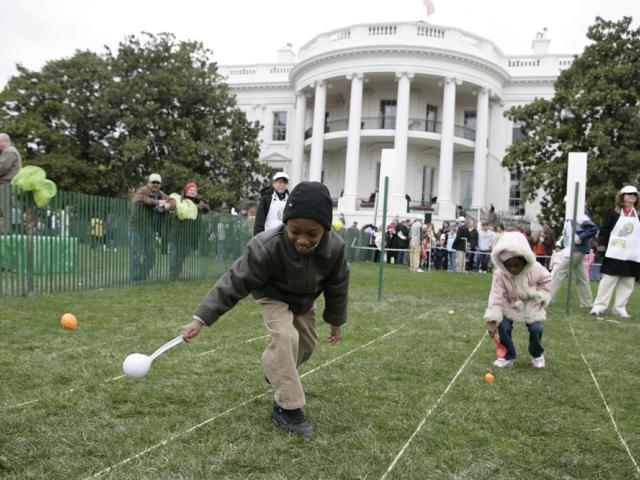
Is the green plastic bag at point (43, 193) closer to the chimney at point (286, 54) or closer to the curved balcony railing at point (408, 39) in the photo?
the curved balcony railing at point (408, 39)

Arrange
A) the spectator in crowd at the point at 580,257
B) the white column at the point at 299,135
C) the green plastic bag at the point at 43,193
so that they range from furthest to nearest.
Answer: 1. the white column at the point at 299,135
2. the spectator in crowd at the point at 580,257
3. the green plastic bag at the point at 43,193

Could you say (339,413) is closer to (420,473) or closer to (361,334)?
(420,473)

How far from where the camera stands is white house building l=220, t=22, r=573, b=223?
32594 mm

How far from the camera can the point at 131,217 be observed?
10117mm

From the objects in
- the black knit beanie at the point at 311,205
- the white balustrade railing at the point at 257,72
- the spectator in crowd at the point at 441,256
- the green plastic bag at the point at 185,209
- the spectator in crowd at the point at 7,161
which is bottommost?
the spectator in crowd at the point at 441,256

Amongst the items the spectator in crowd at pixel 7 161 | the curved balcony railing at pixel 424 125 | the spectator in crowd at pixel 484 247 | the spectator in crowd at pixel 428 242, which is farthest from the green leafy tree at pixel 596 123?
the spectator in crowd at pixel 7 161

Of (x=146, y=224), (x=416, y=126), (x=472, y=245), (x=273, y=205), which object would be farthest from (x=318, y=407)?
(x=416, y=126)

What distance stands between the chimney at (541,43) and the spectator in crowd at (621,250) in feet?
105

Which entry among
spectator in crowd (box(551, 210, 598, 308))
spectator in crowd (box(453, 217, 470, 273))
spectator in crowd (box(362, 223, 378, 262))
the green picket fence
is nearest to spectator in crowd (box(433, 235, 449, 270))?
spectator in crowd (box(453, 217, 470, 273))

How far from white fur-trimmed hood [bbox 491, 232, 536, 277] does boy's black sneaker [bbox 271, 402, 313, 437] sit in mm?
2453

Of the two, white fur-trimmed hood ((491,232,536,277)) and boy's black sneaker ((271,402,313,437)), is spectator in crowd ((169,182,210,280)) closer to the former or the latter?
white fur-trimmed hood ((491,232,536,277))

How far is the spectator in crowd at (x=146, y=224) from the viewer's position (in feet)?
33.6

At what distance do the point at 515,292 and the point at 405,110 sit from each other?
1118 inches

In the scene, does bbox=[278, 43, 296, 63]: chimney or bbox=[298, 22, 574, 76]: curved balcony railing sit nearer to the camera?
bbox=[298, 22, 574, 76]: curved balcony railing
